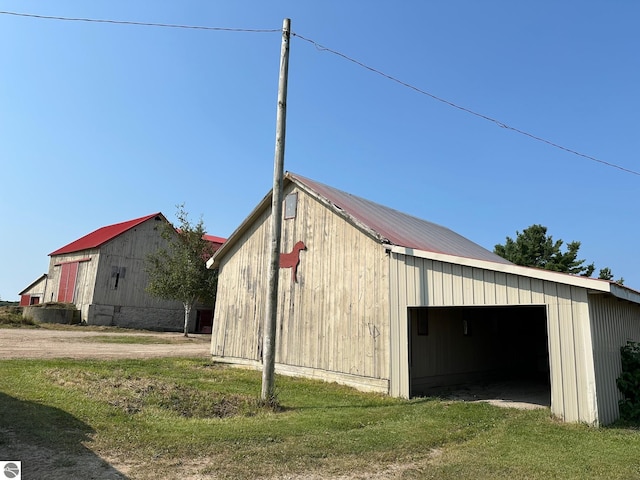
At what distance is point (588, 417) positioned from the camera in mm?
8273

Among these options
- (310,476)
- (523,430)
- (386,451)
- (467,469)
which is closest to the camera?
(310,476)

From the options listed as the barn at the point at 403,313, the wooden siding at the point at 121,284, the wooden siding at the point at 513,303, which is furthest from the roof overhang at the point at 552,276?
the wooden siding at the point at 121,284

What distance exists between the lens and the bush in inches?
354

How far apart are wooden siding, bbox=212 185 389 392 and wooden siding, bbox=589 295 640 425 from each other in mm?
4550

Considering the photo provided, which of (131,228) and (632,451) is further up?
(131,228)

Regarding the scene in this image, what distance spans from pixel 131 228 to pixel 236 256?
2401 cm

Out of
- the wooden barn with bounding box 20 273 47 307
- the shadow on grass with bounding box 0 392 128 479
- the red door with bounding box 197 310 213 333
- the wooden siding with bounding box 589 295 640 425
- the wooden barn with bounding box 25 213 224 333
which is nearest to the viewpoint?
the shadow on grass with bounding box 0 392 128 479

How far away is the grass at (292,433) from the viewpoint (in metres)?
5.60

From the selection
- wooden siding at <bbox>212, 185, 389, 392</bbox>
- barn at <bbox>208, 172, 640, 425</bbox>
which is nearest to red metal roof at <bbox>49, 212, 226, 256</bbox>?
wooden siding at <bbox>212, 185, 389, 392</bbox>

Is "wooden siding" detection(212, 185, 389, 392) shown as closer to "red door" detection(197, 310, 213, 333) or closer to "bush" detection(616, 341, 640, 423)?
"bush" detection(616, 341, 640, 423)

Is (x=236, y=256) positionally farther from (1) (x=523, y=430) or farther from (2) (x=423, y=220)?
(1) (x=523, y=430)

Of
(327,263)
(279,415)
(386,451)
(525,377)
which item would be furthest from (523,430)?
(525,377)

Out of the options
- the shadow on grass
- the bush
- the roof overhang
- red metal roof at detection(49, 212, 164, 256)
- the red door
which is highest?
red metal roof at detection(49, 212, 164, 256)

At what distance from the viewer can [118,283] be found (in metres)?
35.6
